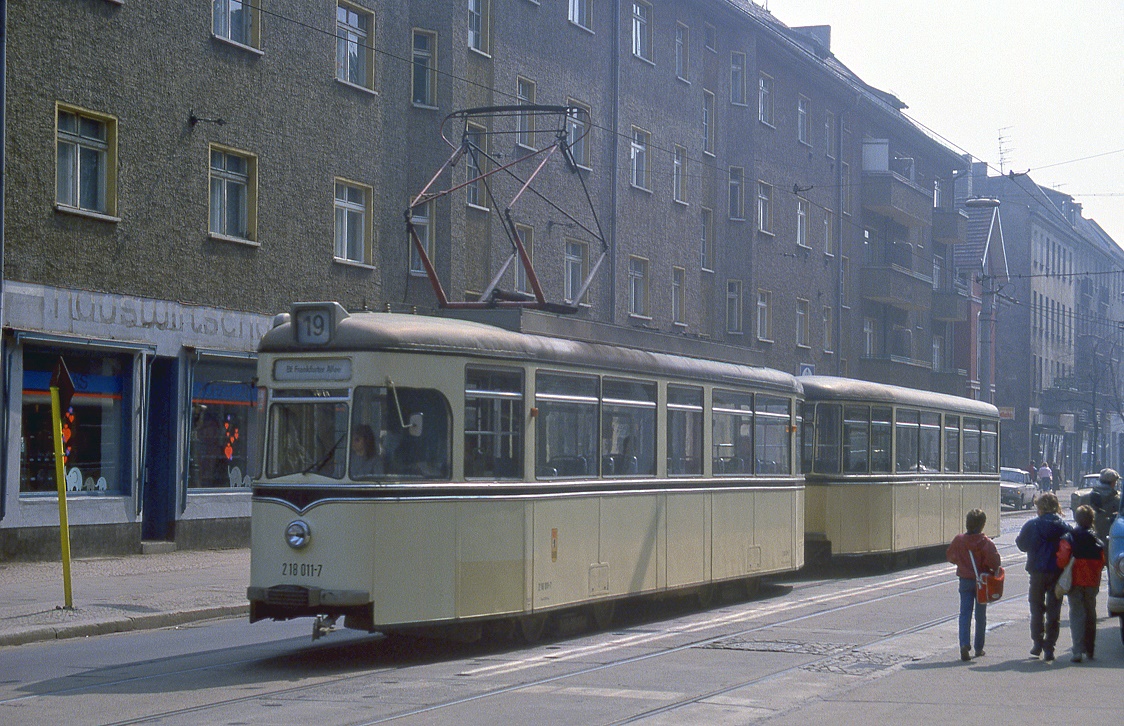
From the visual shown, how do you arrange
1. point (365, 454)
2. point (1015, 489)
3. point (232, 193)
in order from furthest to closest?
point (1015, 489) < point (232, 193) < point (365, 454)

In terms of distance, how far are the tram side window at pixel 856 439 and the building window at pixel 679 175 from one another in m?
16.0

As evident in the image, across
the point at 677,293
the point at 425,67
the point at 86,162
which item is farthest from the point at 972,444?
the point at 86,162

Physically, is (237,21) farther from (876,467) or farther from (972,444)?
(972,444)

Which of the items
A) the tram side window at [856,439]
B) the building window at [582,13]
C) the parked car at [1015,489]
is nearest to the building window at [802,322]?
the parked car at [1015,489]

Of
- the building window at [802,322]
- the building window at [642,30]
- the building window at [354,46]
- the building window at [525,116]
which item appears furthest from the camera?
the building window at [802,322]

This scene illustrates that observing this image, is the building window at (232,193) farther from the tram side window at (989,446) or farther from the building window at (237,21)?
the tram side window at (989,446)

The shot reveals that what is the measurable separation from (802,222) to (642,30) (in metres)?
11.7

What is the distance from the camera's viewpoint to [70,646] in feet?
44.9

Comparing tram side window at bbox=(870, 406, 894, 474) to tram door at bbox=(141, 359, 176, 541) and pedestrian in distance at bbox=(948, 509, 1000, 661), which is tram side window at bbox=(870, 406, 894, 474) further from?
tram door at bbox=(141, 359, 176, 541)

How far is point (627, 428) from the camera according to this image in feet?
48.3

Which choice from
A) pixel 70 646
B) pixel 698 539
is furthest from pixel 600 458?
pixel 70 646

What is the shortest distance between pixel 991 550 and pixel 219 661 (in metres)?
6.12

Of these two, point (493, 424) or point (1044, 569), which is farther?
point (493, 424)

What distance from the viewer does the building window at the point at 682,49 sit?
124ft
